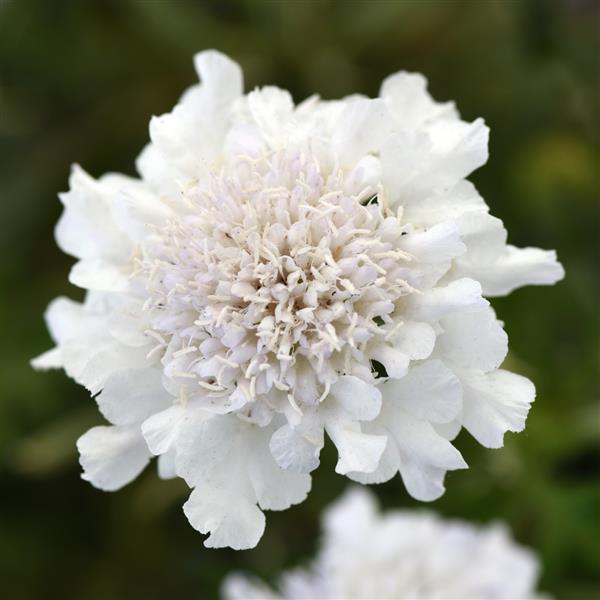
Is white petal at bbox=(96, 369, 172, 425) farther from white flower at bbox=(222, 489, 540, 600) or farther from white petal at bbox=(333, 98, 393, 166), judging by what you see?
white flower at bbox=(222, 489, 540, 600)

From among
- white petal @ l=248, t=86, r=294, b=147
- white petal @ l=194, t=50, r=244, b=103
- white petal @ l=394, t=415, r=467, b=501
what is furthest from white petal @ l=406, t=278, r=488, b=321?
white petal @ l=194, t=50, r=244, b=103

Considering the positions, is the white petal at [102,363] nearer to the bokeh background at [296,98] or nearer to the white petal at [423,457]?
the white petal at [423,457]

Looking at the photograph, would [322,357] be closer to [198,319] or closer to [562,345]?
[198,319]

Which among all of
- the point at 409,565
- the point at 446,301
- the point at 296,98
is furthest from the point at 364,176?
the point at 296,98

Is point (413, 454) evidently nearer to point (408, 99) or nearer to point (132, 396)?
point (132, 396)

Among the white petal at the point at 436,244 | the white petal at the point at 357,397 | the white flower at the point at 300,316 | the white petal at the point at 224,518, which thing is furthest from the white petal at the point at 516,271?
the white petal at the point at 224,518

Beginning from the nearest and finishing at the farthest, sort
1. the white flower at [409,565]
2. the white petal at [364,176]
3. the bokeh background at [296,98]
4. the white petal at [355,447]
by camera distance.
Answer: the white petal at [355,447]
the white petal at [364,176]
the white flower at [409,565]
the bokeh background at [296,98]
